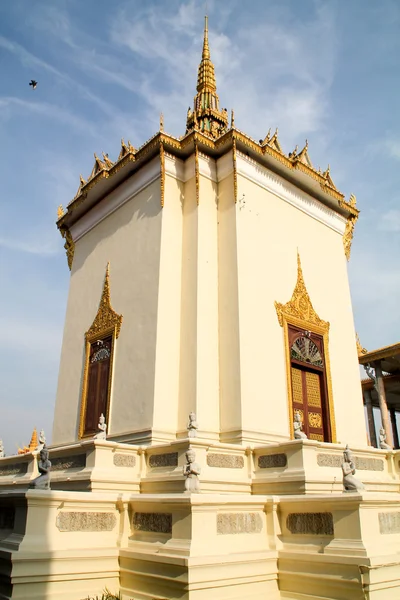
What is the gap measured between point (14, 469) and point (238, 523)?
5.94m

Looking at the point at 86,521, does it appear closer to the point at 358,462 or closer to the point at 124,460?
the point at 124,460

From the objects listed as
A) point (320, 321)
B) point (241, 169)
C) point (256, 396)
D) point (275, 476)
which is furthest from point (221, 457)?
point (241, 169)

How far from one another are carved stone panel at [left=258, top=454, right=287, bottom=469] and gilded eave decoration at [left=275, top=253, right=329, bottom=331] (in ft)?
11.0

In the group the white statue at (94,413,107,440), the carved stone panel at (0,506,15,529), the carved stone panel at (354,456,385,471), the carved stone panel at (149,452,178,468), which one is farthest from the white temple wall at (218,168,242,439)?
the carved stone panel at (0,506,15,529)

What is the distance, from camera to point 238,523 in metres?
6.14

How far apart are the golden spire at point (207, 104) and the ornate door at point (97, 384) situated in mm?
6429

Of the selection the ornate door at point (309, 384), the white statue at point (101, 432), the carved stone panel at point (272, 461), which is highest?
the ornate door at point (309, 384)

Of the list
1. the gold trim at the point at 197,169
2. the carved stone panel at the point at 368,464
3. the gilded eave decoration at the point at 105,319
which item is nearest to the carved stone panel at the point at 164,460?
the carved stone panel at the point at 368,464

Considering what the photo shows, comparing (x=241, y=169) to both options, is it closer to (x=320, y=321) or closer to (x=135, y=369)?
(x=320, y=321)

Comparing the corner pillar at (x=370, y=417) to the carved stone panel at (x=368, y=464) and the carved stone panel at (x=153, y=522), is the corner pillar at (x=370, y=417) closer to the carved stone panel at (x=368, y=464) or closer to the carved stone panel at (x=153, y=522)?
the carved stone panel at (x=368, y=464)

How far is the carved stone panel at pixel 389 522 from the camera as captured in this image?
5765mm

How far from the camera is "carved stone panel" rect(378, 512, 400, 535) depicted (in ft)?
18.9

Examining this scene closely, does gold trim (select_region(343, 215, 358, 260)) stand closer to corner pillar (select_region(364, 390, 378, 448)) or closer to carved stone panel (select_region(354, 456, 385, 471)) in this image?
carved stone panel (select_region(354, 456, 385, 471))

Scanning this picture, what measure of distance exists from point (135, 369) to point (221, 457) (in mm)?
2932
